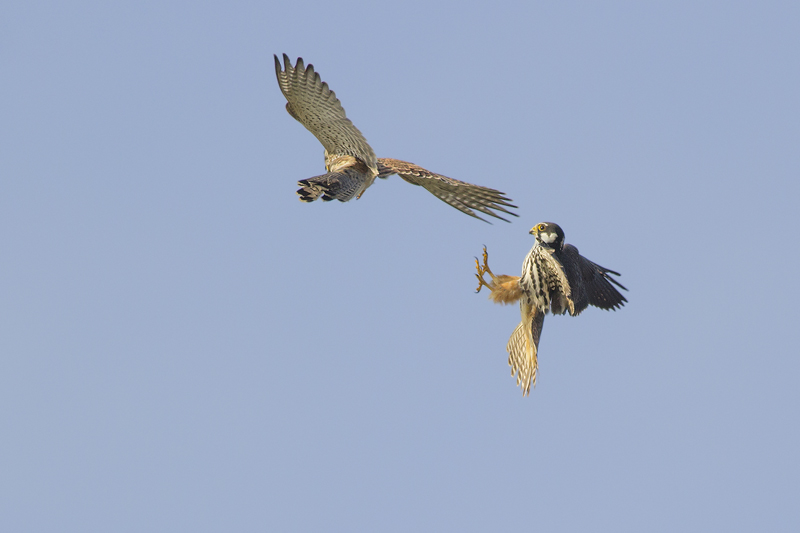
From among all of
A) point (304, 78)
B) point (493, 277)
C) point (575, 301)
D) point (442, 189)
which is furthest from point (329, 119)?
point (575, 301)

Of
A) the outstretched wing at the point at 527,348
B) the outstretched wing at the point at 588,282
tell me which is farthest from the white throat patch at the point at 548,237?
the outstretched wing at the point at 527,348

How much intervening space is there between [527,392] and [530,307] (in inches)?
39.8

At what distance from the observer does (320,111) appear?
11094 millimetres

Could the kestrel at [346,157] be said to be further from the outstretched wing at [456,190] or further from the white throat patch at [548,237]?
the white throat patch at [548,237]

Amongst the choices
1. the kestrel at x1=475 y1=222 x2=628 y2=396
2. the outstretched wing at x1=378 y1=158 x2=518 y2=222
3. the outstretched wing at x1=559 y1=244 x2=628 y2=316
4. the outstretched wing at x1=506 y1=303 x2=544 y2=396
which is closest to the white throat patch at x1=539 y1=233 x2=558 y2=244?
the kestrel at x1=475 y1=222 x2=628 y2=396

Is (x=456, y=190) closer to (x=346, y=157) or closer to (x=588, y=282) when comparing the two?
(x=346, y=157)

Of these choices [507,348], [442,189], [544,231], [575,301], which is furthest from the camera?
[442,189]

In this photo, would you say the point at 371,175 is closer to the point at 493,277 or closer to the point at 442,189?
the point at 442,189

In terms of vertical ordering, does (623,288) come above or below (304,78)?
below

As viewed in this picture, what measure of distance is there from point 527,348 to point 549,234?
1677 mm

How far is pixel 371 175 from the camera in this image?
37.4 ft

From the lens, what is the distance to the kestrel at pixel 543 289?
9.69 meters

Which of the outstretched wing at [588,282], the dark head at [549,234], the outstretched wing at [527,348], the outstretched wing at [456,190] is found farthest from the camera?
the outstretched wing at [456,190]

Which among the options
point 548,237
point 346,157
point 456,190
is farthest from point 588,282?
point 346,157
